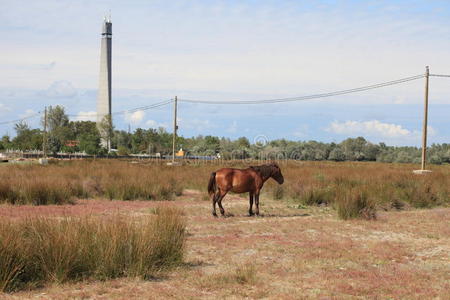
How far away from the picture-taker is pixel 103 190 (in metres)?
19.7

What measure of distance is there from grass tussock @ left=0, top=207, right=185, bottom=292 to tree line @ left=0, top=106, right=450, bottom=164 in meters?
55.7

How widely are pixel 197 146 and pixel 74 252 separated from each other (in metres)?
83.0

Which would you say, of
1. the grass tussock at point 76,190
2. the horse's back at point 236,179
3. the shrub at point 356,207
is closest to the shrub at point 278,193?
the grass tussock at point 76,190

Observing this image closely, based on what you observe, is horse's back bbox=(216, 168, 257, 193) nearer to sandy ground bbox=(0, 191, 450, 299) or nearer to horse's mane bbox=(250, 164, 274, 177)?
horse's mane bbox=(250, 164, 274, 177)

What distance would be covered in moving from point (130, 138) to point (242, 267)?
3976 inches

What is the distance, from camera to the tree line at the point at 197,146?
78.2 m

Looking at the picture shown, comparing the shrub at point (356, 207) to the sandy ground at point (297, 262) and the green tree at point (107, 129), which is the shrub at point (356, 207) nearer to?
the sandy ground at point (297, 262)

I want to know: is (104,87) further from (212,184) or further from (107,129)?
(212,184)

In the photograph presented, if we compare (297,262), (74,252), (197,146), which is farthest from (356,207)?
(197,146)

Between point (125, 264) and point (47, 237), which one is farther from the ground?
point (47, 237)

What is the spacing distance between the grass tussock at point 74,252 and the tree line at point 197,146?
5567cm

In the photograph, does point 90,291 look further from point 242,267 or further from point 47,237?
point 242,267

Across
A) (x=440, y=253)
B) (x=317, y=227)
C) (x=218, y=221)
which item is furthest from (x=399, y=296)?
(x=218, y=221)

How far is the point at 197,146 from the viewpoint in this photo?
89.7 meters
